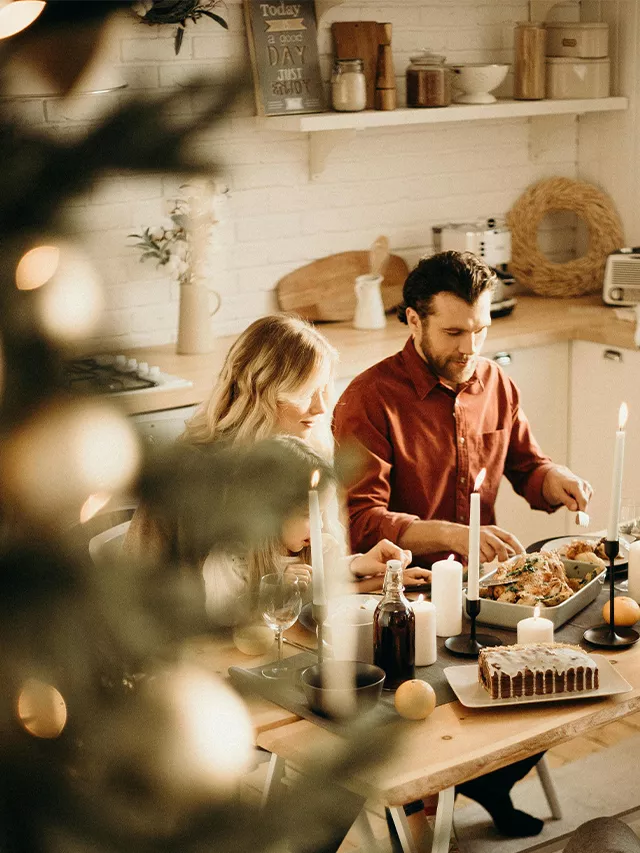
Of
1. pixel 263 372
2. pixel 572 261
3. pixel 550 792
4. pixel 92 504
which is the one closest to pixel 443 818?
pixel 550 792

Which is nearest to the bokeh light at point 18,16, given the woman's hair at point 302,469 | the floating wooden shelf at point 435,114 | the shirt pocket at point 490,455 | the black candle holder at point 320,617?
the woman's hair at point 302,469

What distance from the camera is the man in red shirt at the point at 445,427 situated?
8.39ft

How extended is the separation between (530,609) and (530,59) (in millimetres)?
2854

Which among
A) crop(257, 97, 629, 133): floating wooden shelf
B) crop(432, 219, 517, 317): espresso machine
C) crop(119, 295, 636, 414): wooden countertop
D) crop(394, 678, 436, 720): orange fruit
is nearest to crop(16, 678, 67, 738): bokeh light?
crop(394, 678, 436, 720): orange fruit

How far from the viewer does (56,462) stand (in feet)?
1.43

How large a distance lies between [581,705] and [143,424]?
1.33 meters

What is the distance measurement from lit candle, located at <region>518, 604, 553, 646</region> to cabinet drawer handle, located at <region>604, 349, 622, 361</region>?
85.5 inches

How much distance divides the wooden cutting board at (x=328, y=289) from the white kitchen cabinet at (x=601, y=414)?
72cm

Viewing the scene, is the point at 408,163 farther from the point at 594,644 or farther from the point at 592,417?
the point at 594,644

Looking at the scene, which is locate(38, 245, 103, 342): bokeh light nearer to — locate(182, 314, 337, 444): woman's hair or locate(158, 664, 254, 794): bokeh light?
locate(158, 664, 254, 794): bokeh light

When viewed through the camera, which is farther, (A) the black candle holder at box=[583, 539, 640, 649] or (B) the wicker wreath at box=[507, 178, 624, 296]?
(B) the wicker wreath at box=[507, 178, 624, 296]

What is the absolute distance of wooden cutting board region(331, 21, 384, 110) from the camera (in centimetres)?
384

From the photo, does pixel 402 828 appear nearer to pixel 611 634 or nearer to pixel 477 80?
pixel 611 634

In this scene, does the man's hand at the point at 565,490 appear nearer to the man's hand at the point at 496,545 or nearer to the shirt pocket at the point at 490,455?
the shirt pocket at the point at 490,455
